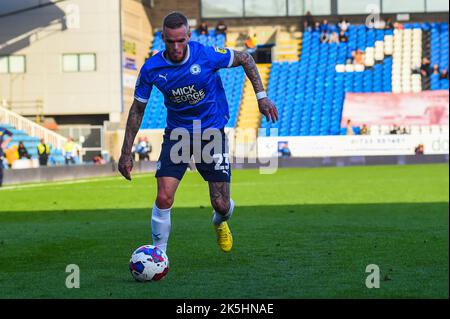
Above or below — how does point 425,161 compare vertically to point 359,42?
below

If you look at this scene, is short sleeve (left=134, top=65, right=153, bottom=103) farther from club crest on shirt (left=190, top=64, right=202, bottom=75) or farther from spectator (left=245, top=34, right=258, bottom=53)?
spectator (left=245, top=34, right=258, bottom=53)

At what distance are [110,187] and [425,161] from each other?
23.9 m

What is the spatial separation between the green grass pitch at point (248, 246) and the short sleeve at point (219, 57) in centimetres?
205

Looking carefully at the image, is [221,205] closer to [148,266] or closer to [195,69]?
[195,69]

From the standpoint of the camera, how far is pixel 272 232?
13695mm

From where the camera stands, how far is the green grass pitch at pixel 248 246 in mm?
8133

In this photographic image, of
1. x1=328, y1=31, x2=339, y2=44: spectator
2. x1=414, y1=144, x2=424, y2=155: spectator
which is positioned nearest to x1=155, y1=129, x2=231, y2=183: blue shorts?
x1=414, y1=144, x2=424, y2=155: spectator

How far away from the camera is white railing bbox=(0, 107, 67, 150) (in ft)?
156

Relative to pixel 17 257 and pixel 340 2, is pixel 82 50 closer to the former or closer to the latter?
pixel 340 2

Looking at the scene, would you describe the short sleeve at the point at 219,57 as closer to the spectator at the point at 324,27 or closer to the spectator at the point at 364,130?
the spectator at the point at 364,130

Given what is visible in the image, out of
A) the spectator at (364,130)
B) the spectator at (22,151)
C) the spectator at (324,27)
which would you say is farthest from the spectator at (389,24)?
the spectator at (22,151)

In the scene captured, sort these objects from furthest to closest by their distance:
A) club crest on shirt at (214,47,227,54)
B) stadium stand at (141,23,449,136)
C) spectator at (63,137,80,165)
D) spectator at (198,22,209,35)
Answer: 1. spectator at (198,22,209,35)
2. stadium stand at (141,23,449,136)
3. spectator at (63,137,80,165)
4. club crest on shirt at (214,47,227,54)
